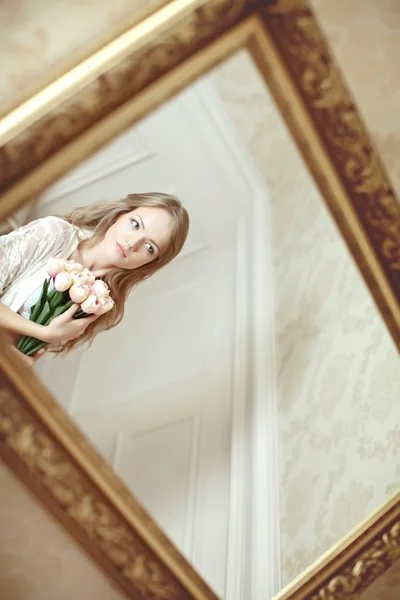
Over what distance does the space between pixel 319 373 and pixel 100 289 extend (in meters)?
0.49

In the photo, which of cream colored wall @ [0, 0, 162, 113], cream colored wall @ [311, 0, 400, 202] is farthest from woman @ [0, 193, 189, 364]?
cream colored wall @ [311, 0, 400, 202]

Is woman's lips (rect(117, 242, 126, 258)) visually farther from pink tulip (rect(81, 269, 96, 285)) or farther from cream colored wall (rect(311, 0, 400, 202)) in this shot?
cream colored wall (rect(311, 0, 400, 202))

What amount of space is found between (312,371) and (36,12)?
752 mm

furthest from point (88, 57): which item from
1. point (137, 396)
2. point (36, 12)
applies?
point (137, 396)

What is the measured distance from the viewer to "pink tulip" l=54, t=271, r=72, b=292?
0.73 m

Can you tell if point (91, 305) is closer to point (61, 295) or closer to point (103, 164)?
point (61, 295)

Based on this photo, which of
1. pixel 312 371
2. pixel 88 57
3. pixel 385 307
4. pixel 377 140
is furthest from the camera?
pixel 312 371

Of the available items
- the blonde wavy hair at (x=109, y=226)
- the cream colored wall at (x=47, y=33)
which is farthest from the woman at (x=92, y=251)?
the cream colored wall at (x=47, y=33)

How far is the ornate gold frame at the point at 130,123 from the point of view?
0.67 meters

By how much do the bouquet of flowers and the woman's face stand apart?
6 centimetres

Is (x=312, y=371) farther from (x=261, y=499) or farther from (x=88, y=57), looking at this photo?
(x=88, y=57)

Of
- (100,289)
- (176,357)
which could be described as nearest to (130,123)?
(100,289)

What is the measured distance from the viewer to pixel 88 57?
67cm

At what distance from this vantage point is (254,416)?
41.8 inches
